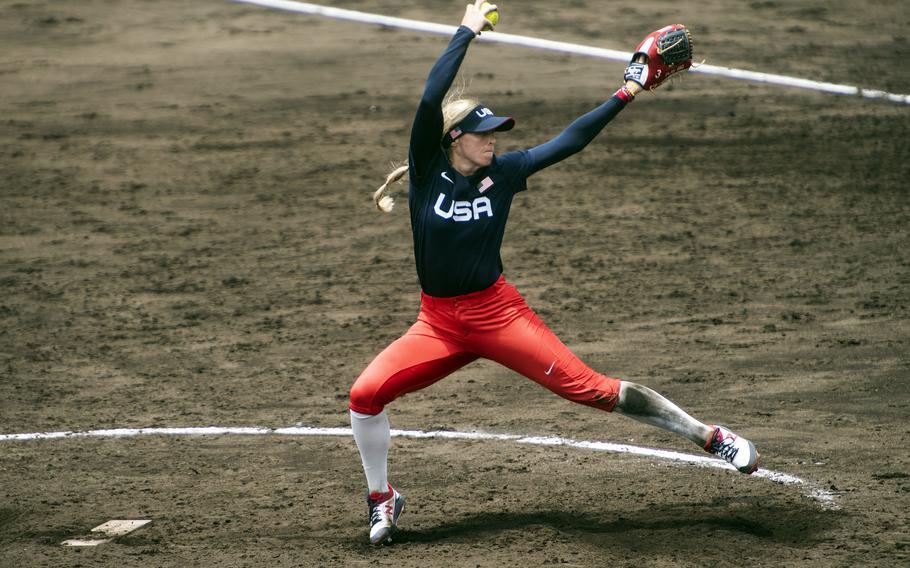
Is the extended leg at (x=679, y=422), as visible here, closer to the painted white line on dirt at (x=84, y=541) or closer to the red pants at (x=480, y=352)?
the red pants at (x=480, y=352)

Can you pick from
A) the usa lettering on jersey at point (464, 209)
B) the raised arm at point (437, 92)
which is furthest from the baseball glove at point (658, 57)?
the usa lettering on jersey at point (464, 209)

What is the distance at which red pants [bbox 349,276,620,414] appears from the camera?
5992 mm

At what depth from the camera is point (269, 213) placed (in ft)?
39.7

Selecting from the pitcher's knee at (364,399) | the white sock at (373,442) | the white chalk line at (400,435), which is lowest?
the white chalk line at (400,435)

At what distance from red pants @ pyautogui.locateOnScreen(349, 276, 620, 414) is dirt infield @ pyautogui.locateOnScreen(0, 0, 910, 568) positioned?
2.44 feet

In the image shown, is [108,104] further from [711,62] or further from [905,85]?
[905,85]

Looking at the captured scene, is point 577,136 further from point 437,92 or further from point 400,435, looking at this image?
point 400,435

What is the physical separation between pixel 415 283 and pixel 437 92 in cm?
487

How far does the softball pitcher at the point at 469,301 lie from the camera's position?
19.7ft

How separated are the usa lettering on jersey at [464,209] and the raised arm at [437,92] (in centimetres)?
19

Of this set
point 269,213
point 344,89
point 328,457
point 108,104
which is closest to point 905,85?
point 344,89

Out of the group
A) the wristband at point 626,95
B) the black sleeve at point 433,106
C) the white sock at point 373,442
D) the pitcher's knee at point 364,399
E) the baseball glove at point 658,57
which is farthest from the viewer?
the baseball glove at point 658,57

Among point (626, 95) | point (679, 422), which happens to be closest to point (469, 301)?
point (679, 422)

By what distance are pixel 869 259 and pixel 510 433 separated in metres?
4.50
